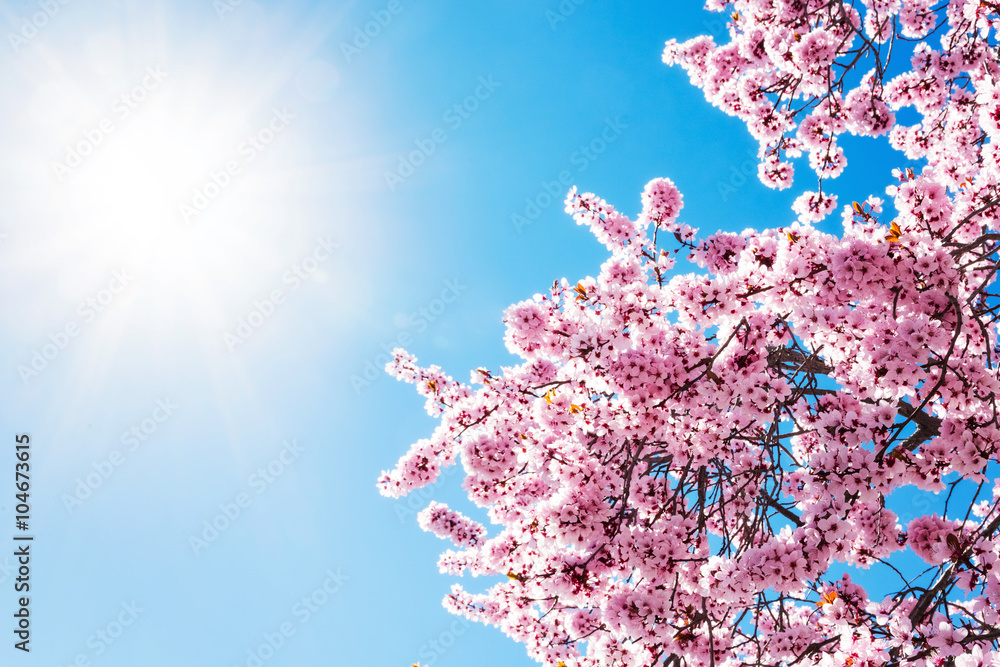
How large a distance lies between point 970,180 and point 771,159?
96.7 inches

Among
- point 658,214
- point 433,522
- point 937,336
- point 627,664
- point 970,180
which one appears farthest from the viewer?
point 433,522

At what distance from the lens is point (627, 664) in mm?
5008

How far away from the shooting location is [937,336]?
149 inches

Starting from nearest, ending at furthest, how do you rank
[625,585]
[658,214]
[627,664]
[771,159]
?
1. [625,585]
2. [627,664]
3. [658,214]
4. [771,159]

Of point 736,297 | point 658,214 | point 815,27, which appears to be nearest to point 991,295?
point 736,297

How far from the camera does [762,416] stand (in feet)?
14.4

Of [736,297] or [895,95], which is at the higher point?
[895,95]

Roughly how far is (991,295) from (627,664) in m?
4.02

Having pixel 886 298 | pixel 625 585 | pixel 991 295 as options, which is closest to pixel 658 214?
pixel 886 298

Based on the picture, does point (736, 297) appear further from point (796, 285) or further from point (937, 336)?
point (937, 336)

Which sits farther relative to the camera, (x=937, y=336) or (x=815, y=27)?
(x=815, y=27)

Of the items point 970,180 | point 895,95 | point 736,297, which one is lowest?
point 736,297

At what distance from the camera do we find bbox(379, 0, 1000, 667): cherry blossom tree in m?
3.88

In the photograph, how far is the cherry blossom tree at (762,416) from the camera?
3.88 meters
